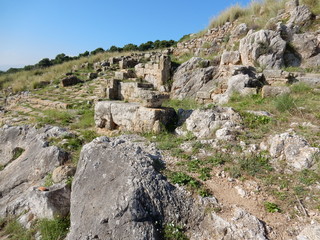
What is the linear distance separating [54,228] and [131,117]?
3016 mm

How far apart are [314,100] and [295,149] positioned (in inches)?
117

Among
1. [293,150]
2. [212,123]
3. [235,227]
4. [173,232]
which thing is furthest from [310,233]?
[212,123]

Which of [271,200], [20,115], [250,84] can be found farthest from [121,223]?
[20,115]

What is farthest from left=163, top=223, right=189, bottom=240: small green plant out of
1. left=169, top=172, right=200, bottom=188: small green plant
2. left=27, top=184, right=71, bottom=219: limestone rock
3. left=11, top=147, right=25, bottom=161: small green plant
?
left=11, top=147, right=25, bottom=161: small green plant

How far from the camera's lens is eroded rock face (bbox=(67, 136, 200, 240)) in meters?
2.58

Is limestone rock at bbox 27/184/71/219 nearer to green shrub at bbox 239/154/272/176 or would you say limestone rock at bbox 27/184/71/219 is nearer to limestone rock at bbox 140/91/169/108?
limestone rock at bbox 140/91/169/108

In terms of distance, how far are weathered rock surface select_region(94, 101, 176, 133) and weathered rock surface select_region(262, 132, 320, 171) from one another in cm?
238

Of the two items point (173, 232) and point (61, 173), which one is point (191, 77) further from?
point (173, 232)

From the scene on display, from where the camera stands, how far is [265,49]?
9125 mm

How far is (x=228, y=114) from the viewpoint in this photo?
491 cm

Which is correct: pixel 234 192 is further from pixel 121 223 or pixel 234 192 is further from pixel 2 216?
pixel 2 216

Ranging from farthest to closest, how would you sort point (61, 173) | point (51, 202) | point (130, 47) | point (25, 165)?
point (130, 47) → point (25, 165) → point (61, 173) → point (51, 202)

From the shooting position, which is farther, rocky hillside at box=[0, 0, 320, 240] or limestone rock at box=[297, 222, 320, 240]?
rocky hillside at box=[0, 0, 320, 240]

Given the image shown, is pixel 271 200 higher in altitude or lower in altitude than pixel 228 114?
lower
